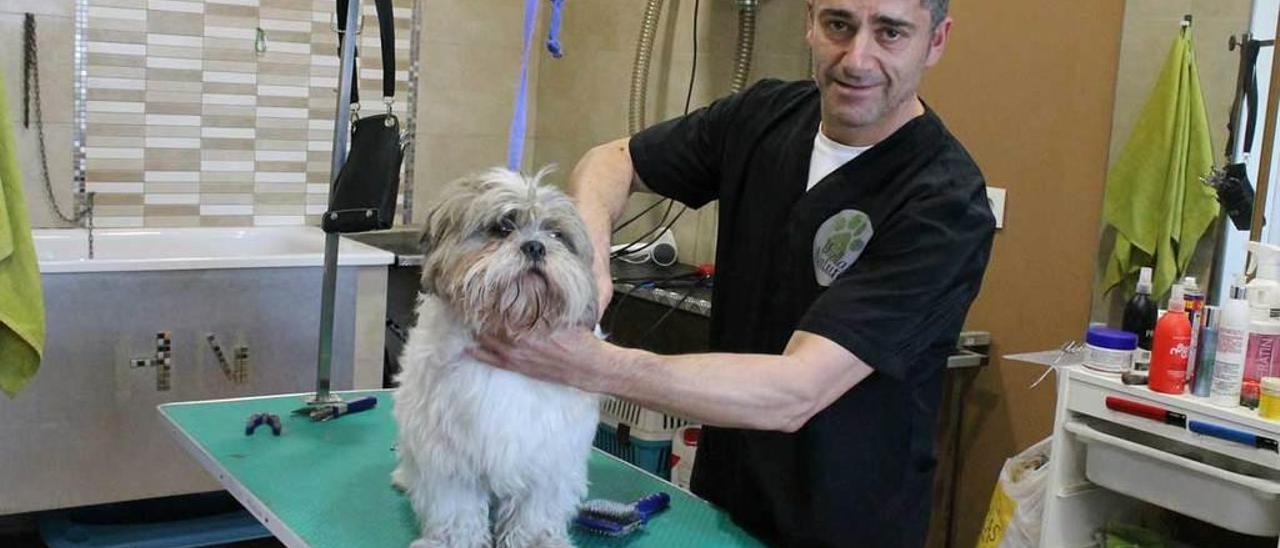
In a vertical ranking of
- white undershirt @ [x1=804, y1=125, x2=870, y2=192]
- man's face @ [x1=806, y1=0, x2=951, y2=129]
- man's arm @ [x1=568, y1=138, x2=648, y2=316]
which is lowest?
man's arm @ [x1=568, y1=138, x2=648, y2=316]

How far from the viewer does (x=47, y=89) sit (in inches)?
157

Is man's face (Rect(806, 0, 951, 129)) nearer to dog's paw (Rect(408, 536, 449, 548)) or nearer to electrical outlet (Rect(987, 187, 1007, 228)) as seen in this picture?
dog's paw (Rect(408, 536, 449, 548))

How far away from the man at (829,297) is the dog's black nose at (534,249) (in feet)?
0.41

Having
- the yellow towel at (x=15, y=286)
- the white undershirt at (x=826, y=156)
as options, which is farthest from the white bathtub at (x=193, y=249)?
the white undershirt at (x=826, y=156)

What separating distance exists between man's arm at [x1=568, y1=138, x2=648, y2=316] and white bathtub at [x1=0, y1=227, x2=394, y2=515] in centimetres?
170

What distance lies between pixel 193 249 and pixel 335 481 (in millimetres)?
2469

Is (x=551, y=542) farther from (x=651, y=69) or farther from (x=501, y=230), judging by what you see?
(x=651, y=69)

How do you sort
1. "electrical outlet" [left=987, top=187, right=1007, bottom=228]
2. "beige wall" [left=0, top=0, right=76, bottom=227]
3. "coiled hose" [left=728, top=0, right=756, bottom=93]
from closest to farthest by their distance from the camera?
1. "electrical outlet" [left=987, top=187, right=1007, bottom=228]
2. "coiled hose" [left=728, top=0, right=756, bottom=93]
3. "beige wall" [left=0, top=0, right=76, bottom=227]

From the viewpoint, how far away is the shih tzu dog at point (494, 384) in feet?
5.06

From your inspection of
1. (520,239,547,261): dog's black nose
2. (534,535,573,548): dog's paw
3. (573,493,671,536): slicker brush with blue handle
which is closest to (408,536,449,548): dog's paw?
(534,535,573,548): dog's paw

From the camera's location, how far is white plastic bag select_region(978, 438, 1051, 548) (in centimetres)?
283

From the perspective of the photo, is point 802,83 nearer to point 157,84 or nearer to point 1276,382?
point 1276,382

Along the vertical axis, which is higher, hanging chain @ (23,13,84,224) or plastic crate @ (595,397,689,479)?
hanging chain @ (23,13,84,224)

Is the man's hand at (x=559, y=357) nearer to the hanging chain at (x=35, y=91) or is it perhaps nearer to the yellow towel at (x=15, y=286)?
the yellow towel at (x=15, y=286)
